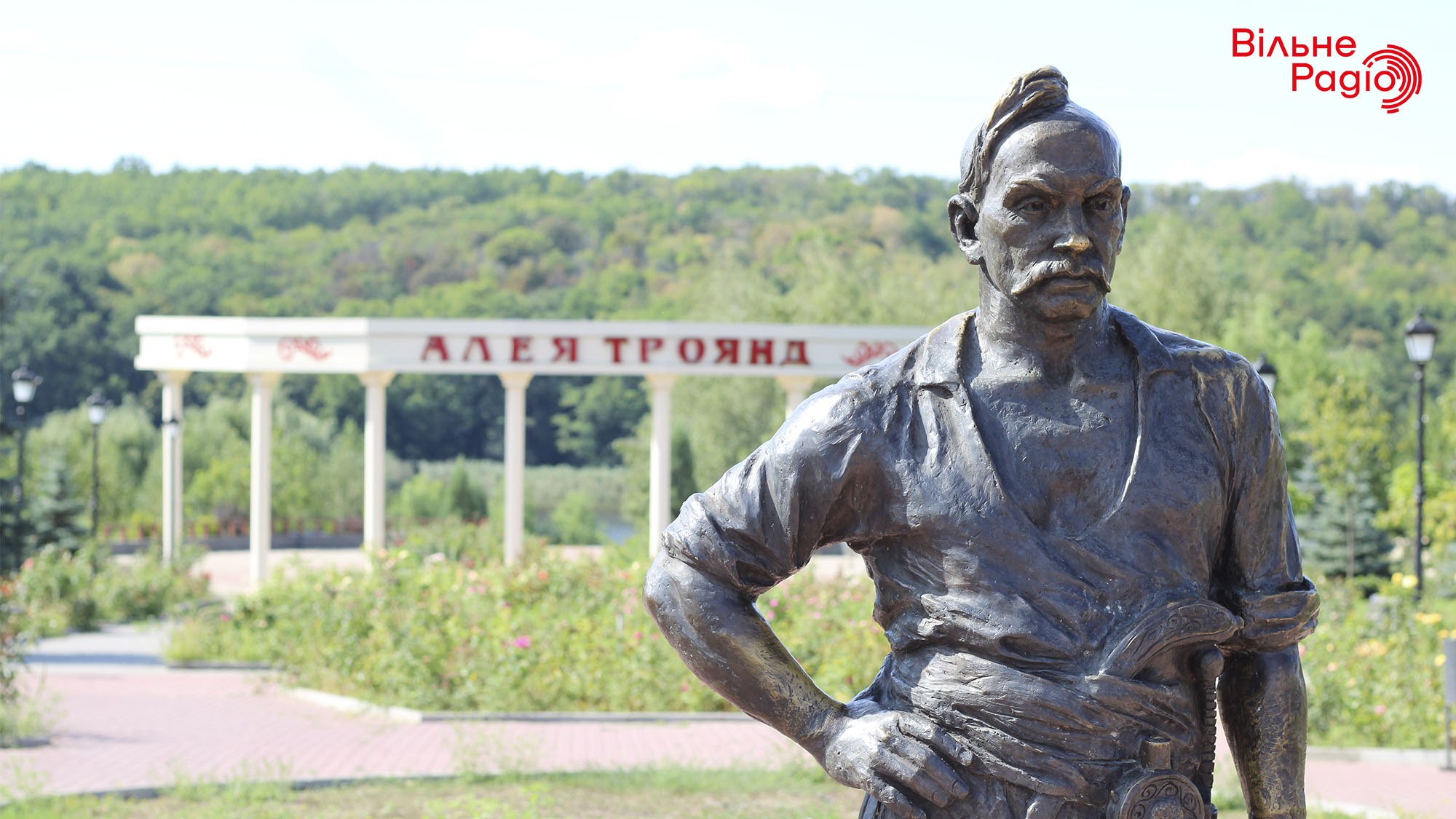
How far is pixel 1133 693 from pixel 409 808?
730cm

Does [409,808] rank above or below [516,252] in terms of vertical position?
below

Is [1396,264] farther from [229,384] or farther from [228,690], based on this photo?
[228,690]

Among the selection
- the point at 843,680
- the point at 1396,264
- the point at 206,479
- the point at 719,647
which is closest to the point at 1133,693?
the point at 719,647

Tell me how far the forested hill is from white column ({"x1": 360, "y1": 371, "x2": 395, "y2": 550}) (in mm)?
20862

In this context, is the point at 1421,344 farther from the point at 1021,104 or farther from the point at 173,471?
the point at 173,471

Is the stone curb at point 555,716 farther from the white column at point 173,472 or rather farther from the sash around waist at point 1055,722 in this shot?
the white column at point 173,472

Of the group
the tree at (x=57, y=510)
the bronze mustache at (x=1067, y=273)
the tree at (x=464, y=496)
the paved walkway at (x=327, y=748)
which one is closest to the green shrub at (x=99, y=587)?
the tree at (x=57, y=510)

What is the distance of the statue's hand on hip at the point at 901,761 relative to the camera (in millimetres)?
2045

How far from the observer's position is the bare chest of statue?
84.3 inches

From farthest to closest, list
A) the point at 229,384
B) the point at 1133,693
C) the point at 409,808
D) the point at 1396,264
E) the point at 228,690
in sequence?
the point at 1396,264
the point at 229,384
the point at 228,690
the point at 409,808
the point at 1133,693

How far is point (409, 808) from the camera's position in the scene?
855 centimetres

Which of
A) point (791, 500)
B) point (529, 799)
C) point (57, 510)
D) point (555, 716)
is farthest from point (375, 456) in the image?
point (791, 500)

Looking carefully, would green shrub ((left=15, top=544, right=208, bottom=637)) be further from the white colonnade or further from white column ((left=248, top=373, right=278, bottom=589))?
white column ((left=248, top=373, right=278, bottom=589))

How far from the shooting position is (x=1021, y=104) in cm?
214
